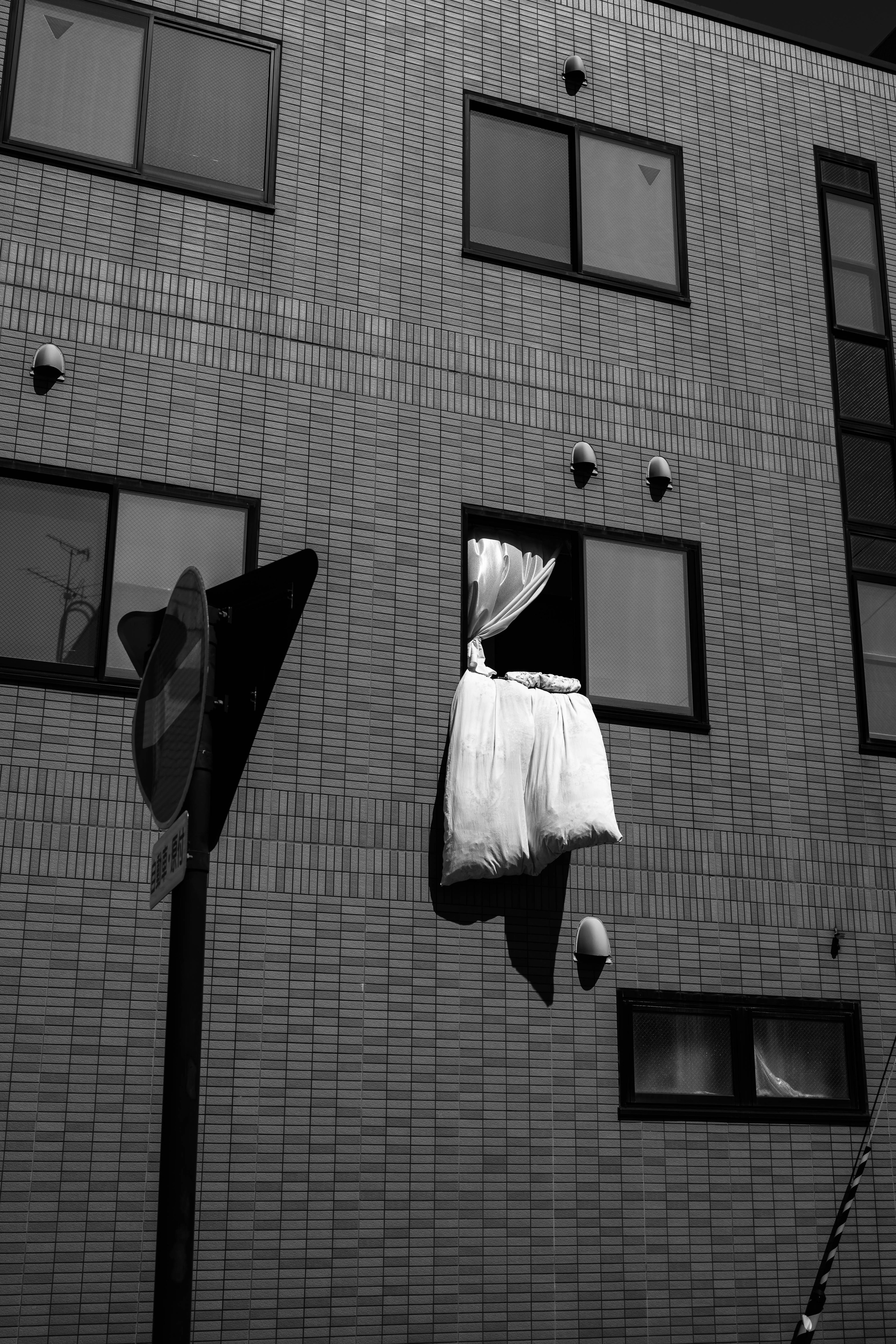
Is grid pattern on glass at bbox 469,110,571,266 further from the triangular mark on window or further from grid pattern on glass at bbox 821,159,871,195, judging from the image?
the triangular mark on window

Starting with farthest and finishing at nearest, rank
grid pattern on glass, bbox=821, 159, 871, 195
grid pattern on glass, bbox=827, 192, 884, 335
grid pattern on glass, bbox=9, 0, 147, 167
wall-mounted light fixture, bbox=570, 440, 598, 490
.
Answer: grid pattern on glass, bbox=821, 159, 871, 195 < grid pattern on glass, bbox=827, 192, 884, 335 < wall-mounted light fixture, bbox=570, 440, 598, 490 < grid pattern on glass, bbox=9, 0, 147, 167

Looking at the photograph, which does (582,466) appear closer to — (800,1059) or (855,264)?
(855,264)

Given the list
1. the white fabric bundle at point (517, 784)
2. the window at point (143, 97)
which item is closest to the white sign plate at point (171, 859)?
the white fabric bundle at point (517, 784)

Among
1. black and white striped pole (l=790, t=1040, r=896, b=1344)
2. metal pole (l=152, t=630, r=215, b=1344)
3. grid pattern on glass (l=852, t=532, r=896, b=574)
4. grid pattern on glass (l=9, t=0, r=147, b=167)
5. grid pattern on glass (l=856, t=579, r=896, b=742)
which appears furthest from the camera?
grid pattern on glass (l=852, t=532, r=896, b=574)

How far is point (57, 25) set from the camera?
1160 cm

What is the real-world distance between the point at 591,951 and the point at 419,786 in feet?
5.69

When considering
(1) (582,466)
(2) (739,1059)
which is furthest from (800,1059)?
(1) (582,466)

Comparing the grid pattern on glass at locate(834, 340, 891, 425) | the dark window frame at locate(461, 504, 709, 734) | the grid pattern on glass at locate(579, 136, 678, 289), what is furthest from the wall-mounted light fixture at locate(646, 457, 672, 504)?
the grid pattern on glass at locate(834, 340, 891, 425)

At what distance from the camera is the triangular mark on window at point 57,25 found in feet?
38.0

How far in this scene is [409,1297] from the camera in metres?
9.90

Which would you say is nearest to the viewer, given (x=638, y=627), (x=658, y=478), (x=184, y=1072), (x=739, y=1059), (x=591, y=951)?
(x=184, y=1072)

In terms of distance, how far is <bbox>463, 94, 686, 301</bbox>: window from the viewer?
12773 mm

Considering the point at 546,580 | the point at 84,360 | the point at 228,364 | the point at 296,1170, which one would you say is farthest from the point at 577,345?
the point at 296,1170

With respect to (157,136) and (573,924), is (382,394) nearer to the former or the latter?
(157,136)
